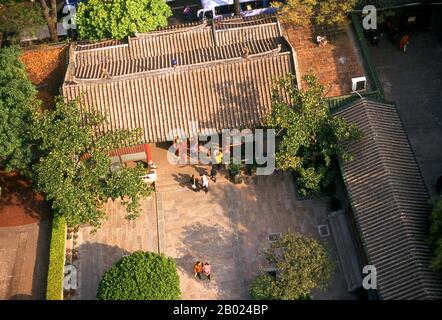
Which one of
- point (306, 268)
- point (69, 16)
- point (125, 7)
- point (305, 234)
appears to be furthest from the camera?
point (69, 16)

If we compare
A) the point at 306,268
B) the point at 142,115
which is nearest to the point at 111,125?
the point at 142,115

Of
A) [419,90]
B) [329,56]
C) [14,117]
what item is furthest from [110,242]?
[419,90]

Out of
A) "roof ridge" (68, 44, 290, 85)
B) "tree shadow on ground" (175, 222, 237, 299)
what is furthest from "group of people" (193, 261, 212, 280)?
"roof ridge" (68, 44, 290, 85)

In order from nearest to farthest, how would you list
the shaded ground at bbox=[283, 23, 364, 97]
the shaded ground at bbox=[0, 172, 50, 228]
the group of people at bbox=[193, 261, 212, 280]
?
the group of people at bbox=[193, 261, 212, 280]
the shaded ground at bbox=[0, 172, 50, 228]
the shaded ground at bbox=[283, 23, 364, 97]

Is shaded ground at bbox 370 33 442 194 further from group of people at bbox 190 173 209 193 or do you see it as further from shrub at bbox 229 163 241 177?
group of people at bbox 190 173 209 193

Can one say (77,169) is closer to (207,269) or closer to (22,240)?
(22,240)
